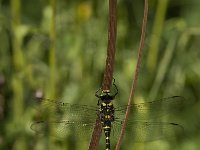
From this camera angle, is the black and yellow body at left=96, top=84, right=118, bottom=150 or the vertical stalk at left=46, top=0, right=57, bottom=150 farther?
the vertical stalk at left=46, top=0, right=57, bottom=150

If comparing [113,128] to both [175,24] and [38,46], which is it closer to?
[175,24]

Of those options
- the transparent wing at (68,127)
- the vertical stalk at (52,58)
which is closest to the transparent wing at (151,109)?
the transparent wing at (68,127)

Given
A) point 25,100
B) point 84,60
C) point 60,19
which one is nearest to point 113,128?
point 84,60

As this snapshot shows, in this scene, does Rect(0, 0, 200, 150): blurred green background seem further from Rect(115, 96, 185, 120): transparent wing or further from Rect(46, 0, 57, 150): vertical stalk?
Rect(115, 96, 185, 120): transparent wing

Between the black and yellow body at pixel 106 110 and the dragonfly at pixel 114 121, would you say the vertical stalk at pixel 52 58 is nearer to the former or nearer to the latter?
the dragonfly at pixel 114 121

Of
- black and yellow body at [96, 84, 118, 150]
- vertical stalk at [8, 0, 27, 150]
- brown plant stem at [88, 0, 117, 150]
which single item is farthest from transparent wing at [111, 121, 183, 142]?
brown plant stem at [88, 0, 117, 150]
